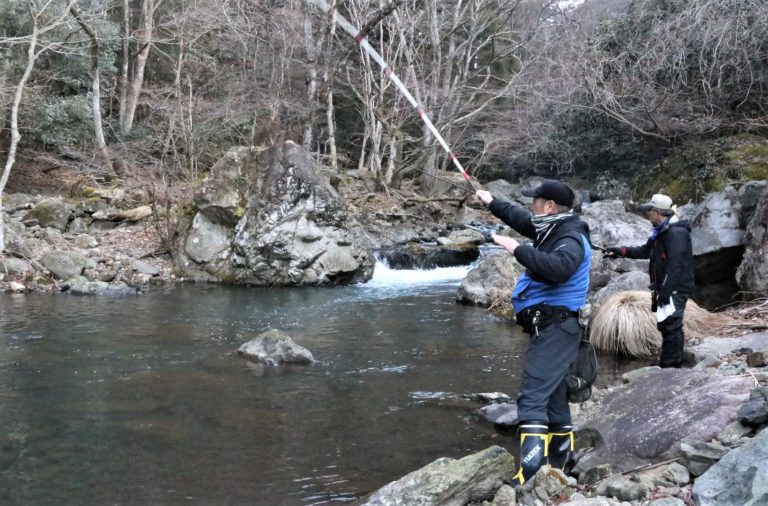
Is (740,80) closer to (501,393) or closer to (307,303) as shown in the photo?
(307,303)

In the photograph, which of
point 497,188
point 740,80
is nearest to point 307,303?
point 740,80

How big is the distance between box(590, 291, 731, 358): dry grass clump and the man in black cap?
4.32 metres

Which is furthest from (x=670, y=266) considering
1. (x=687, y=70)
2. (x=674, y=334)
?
(x=687, y=70)

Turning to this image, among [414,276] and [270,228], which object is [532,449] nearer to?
[270,228]

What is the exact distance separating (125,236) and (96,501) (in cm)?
1282

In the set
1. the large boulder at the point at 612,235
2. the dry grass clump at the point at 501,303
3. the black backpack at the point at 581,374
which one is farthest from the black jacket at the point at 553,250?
the large boulder at the point at 612,235

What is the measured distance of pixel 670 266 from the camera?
6.25 meters

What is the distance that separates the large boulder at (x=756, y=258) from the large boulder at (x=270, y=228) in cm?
789

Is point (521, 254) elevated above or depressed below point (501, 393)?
above

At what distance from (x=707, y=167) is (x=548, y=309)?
39.5ft

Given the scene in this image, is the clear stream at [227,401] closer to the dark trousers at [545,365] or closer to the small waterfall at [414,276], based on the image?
the dark trousers at [545,365]

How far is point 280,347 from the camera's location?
796cm

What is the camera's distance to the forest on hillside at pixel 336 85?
16078 millimetres

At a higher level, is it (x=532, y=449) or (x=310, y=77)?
(x=310, y=77)
